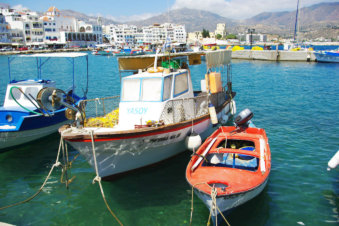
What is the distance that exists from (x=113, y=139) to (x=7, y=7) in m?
171

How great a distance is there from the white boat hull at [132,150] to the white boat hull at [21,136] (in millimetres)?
5716

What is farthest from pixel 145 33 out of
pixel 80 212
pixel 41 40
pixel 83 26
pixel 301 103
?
pixel 80 212

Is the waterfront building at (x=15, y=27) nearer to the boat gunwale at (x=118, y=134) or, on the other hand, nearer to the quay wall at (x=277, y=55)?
the quay wall at (x=277, y=55)

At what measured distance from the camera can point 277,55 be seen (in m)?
57.8

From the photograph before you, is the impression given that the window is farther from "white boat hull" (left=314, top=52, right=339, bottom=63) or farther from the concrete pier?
the concrete pier

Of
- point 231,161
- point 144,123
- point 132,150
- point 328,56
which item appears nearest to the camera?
point 132,150

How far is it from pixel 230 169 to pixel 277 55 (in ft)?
184

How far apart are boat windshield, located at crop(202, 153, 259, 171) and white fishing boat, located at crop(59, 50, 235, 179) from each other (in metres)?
1.06

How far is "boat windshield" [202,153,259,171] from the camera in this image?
360 inches

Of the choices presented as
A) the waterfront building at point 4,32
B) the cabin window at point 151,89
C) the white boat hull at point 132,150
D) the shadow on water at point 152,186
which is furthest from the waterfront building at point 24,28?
the white boat hull at point 132,150

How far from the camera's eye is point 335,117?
55.6ft

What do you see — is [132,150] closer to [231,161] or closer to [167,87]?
[167,87]

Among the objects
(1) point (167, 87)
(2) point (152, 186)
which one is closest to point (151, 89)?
(1) point (167, 87)

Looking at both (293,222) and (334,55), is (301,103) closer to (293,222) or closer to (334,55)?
(293,222)
